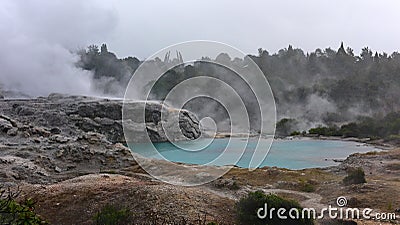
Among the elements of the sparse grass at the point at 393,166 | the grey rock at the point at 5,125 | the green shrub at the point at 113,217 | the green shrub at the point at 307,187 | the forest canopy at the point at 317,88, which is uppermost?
the forest canopy at the point at 317,88

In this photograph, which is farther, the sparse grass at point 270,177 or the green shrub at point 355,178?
the sparse grass at point 270,177

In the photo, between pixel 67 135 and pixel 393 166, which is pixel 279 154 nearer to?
pixel 393 166

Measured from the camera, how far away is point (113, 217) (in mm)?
9172

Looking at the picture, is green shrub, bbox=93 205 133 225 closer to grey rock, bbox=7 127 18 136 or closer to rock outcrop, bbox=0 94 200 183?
rock outcrop, bbox=0 94 200 183

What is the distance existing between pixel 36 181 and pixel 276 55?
258 ft

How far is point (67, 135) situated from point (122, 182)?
1752 centimetres

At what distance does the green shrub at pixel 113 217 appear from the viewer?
29.8 ft

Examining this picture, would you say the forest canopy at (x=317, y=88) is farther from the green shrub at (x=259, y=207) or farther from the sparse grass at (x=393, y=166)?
the green shrub at (x=259, y=207)

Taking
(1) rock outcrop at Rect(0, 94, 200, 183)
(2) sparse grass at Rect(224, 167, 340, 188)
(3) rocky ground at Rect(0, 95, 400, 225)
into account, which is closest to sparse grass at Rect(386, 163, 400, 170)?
(3) rocky ground at Rect(0, 95, 400, 225)

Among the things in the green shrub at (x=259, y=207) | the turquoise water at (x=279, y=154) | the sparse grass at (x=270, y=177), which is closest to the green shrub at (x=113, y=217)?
the green shrub at (x=259, y=207)

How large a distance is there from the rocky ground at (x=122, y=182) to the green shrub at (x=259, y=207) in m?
0.41

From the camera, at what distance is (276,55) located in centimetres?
8988

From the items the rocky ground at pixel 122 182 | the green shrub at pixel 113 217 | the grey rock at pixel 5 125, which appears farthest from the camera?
the grey rock at pixel 5 125

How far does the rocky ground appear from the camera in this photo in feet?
34.3
